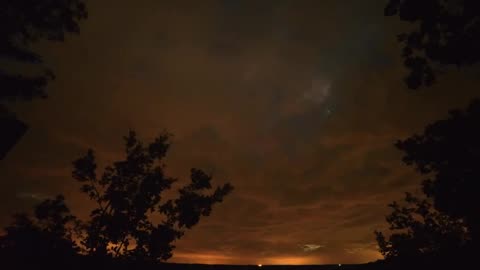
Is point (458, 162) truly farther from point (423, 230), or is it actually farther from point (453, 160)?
point (423, 230)

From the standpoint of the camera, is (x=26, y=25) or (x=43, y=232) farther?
(x=43, y=232)

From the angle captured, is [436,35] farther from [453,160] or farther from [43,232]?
[43,232]

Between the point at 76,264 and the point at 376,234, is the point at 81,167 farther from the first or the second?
the point at 376,234

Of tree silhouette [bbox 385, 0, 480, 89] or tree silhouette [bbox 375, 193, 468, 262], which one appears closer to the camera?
tree silhouette [bbox 385, 0, 480, 89]

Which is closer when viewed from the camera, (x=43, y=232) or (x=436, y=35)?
(x=436, y=35)

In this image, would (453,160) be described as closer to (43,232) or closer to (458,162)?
(458,162)

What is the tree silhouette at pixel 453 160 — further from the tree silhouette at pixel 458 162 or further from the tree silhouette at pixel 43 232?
the tree silhouette at pixel 43 232

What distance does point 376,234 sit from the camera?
33.0 metres

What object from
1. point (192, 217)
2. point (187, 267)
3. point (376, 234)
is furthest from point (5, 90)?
point (376, 234)

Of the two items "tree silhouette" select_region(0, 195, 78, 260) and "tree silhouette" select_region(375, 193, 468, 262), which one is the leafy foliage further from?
"tree silhouette" select_region(375, 193, 468, 262)

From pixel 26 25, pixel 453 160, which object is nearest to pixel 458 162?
pixel 453 160

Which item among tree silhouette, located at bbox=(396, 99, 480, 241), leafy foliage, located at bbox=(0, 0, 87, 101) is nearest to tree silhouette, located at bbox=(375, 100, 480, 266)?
tree silhouette, located at bbox=(396, 99, 480, 241)

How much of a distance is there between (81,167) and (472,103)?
69.3 feet

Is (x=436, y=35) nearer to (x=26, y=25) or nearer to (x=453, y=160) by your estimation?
(x=453, y=160)
